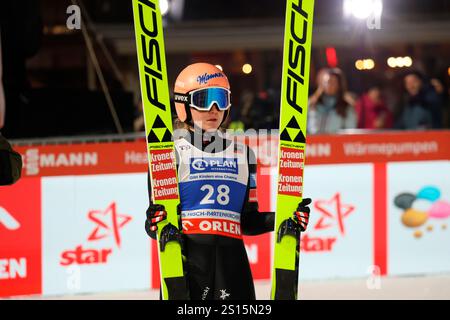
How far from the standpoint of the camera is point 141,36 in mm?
3740

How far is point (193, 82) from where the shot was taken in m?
3.80

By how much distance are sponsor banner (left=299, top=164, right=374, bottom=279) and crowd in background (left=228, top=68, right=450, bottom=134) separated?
47cm

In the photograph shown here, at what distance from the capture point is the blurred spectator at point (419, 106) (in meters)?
7.73

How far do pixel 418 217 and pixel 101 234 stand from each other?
249cm

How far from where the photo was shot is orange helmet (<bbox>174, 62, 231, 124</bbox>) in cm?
380

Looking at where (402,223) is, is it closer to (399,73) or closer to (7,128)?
(399,73)

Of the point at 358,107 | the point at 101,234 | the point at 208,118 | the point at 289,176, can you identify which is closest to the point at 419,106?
the point at 358,107

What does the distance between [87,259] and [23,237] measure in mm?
483

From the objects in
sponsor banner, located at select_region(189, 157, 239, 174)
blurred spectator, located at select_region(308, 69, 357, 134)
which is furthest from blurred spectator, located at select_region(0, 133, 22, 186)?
blurred spectator, located at select_region(308, 69, 357, 134)

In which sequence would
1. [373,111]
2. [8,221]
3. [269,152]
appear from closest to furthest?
[8,221], [269,152], [373,111]

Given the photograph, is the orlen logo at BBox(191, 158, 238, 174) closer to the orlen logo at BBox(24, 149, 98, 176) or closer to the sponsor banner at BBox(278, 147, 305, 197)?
the sponsor banner at BBox(278, 147, 305, 197)

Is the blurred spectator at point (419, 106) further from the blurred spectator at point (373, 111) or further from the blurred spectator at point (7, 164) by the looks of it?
the blurred spectator at point (7, 164)

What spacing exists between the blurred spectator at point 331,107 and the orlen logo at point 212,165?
3486mm

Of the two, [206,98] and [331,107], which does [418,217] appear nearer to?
[331,107]
